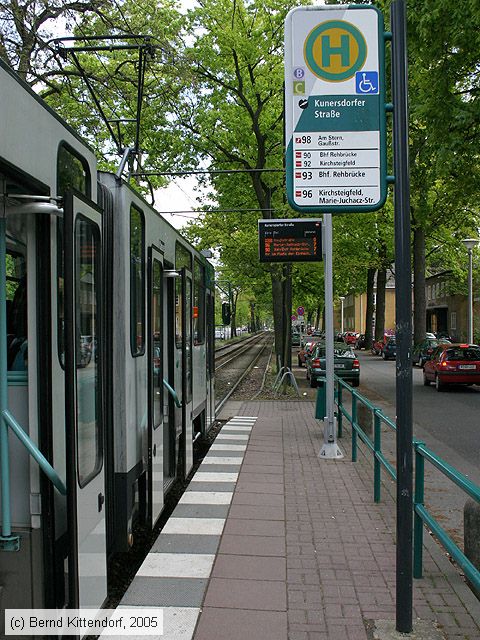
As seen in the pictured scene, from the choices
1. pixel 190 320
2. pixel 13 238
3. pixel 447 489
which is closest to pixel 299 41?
pixel 13 238

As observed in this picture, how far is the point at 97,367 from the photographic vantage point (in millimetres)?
3725

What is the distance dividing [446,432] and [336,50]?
9373 millimetres

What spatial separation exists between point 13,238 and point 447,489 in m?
6.40

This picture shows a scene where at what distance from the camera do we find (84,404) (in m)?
3.44

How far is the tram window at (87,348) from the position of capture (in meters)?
3.33

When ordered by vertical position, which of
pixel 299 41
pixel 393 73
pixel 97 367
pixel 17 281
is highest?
pixel 299 41

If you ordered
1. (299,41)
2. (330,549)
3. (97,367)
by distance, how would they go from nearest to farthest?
(97,367) < (299,41) < (330,549)

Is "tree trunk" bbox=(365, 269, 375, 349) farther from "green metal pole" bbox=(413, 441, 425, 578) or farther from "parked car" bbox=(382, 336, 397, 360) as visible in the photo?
"green metal pole" bbox=(413, 441, 425, 578)

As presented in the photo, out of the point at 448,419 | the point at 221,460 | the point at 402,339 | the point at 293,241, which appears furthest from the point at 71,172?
the point at 448,419

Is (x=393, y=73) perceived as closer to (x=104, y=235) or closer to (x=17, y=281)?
(x=104, y=235)

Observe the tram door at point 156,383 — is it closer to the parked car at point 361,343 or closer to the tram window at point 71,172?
the tram window at point 71,172

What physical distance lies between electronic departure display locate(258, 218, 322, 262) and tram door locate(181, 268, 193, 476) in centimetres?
591

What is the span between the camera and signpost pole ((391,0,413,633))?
3648 mm

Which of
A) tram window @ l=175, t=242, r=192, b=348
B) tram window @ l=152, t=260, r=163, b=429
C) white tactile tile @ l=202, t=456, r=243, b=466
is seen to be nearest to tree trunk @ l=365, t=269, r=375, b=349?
white tactile tile @ l=202, t=456, r=243, b=466
